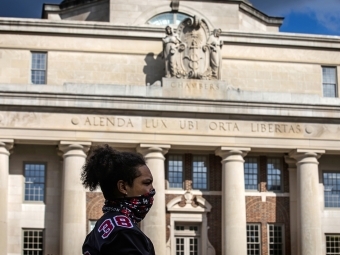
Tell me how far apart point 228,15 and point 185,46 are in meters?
8.89

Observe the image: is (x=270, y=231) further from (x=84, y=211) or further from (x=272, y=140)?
(x=84, y=211)

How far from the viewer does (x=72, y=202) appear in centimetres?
3862

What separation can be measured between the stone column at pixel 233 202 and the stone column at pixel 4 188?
10.2 meters

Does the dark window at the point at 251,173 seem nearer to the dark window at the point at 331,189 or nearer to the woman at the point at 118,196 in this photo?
the dark window at the point at 331,189

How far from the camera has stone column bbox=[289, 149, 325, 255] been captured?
131ft

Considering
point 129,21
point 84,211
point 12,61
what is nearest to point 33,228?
point 84,211

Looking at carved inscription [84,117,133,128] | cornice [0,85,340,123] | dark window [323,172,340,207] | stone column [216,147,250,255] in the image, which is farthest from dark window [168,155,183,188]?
dark window [323,172,340,207]

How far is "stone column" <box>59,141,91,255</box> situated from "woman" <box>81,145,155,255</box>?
1289 inches

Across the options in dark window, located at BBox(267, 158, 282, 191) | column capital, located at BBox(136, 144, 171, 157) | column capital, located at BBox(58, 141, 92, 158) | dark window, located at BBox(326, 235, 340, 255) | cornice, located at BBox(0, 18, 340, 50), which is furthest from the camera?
cornice, located at BBox(0, 18, 340, 50)

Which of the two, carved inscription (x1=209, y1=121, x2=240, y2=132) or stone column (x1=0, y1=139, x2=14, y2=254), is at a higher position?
carved inscription (x1=209, y1=121, x2=240, y2=132)

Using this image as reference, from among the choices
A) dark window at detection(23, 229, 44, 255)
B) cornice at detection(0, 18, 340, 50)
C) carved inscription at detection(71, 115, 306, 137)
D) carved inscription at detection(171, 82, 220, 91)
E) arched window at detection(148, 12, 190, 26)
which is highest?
arched window at detection(148, 12, 190, 26)

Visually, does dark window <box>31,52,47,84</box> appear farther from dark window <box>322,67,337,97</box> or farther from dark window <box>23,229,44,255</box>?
dark window <box>322,67,337,97</box>

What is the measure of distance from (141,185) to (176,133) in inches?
1363

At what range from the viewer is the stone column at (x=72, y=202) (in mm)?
38250
